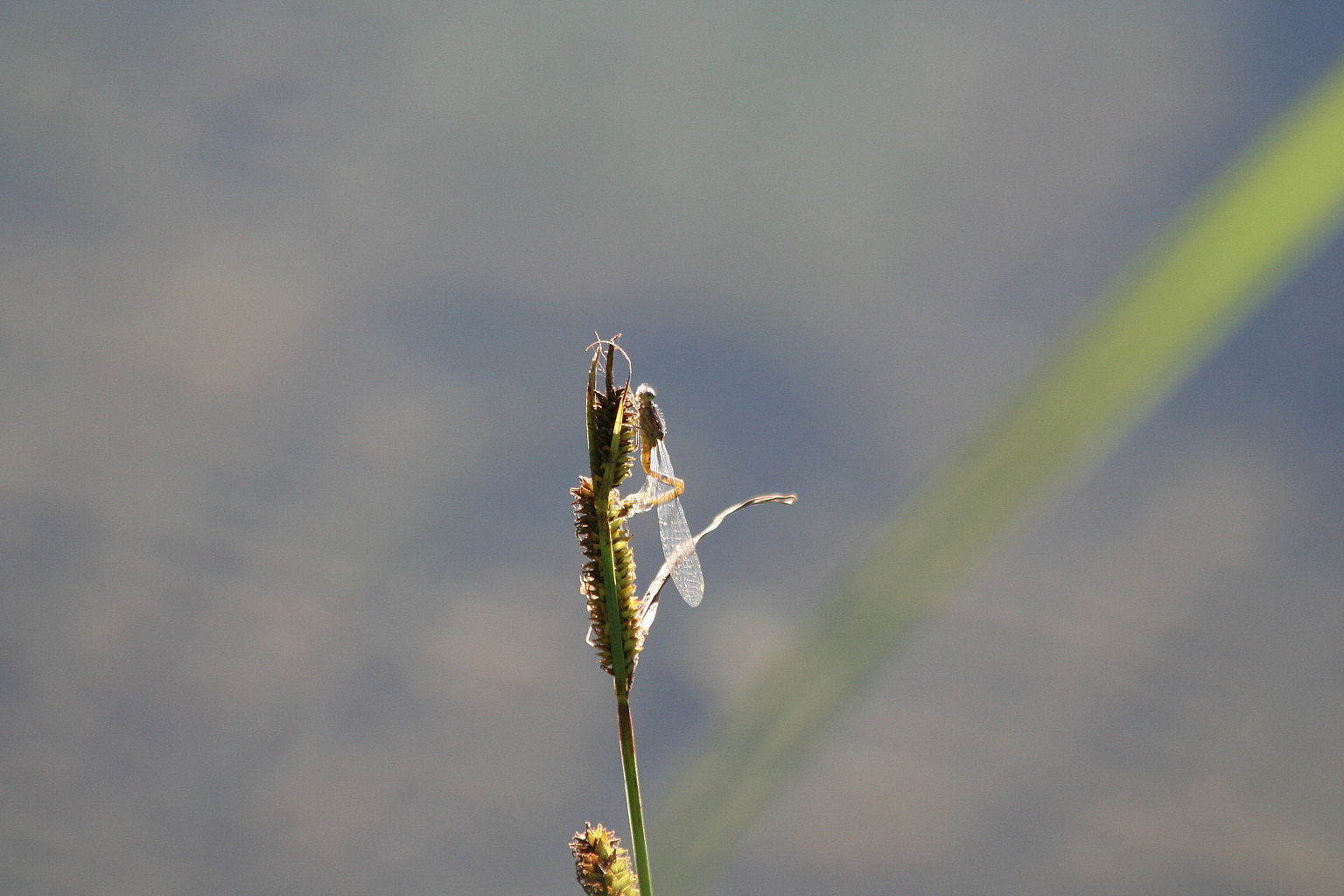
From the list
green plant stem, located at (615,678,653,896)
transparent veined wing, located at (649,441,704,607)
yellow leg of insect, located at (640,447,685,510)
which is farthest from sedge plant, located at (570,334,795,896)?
yellow leg of insect, located at (640,447,685,510)

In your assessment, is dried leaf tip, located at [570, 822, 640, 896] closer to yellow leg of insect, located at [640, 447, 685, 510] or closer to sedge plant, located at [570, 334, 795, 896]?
sedge plant, located at [570, 334, 795, 896]

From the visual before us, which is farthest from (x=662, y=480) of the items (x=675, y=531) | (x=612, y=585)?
(x=612, y=585)

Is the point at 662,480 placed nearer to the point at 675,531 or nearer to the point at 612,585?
the point at 675,531

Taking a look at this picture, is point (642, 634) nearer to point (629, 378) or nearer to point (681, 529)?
point (629, 378)

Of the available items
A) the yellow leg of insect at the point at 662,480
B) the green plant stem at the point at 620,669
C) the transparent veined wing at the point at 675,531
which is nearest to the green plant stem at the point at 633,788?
the green plant stem at the point at 620,669

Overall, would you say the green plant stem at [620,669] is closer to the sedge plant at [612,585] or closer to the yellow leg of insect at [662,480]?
the sedge plant at [612,585]

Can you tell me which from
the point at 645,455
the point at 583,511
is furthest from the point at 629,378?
the point at 645,455

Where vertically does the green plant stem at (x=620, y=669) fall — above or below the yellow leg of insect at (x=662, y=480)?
below
